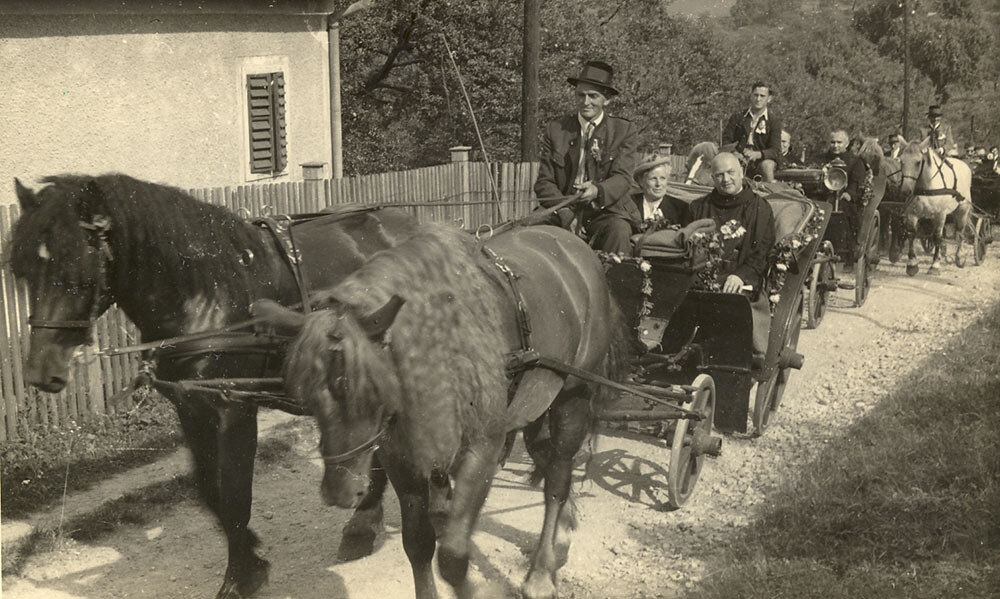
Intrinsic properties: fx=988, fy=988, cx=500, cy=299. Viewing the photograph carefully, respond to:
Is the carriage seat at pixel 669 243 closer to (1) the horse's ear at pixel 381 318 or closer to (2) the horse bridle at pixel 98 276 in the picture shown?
(1) the horse's ear at pixel 381 318

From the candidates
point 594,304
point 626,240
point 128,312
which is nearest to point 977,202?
point 626,240

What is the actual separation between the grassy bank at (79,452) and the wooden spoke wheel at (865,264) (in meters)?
8.44

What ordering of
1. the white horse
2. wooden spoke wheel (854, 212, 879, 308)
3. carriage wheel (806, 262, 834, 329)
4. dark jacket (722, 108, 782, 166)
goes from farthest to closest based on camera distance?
the white horse, wooden spoke wheel (854, 212, 879, 308), dark jacket (722, 108, 782, 166), carriage wheel (806, 262, 834, 329)

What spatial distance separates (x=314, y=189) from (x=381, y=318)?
671 cm

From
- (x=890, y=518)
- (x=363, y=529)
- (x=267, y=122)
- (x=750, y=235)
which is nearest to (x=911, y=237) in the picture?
(x=750, y=235)

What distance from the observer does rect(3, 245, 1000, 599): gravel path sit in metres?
5.29

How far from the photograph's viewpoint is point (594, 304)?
536cm

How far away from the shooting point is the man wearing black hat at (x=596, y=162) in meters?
6.53

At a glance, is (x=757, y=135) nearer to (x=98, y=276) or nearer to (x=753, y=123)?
(x=753, y=123)

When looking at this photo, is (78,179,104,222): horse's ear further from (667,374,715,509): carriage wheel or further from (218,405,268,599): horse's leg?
(667,374,715,509): carriage wheel

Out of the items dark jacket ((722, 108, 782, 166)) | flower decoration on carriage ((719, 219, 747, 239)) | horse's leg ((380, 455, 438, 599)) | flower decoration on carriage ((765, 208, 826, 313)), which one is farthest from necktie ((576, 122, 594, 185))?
dark jacket ((722, 108, 782, 166))

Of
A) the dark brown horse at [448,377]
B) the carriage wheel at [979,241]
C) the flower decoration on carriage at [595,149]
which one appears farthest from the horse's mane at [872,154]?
the dark brown horse at [448,377]

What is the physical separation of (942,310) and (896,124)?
1956cm

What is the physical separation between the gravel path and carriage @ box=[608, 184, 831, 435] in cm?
51
